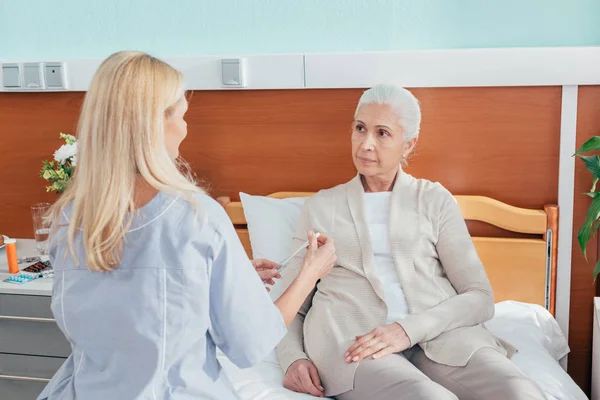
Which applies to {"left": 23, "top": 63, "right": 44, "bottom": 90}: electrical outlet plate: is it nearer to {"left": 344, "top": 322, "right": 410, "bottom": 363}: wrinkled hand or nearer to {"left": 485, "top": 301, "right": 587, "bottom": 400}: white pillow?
{"left": 344, "top": 322, "right": 410, "bottom": 363}: wrinkled hand

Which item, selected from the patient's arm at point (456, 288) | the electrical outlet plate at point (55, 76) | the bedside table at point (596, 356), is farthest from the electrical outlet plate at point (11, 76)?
the bedside table at point (596, 356)

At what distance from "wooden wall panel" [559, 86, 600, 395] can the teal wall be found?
0.73 ft

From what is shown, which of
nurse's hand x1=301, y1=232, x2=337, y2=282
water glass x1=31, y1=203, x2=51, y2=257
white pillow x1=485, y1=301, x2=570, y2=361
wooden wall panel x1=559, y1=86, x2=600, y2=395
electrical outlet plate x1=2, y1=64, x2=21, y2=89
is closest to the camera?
nurse's hand x1=301, y1=232, x2=337, y2=282

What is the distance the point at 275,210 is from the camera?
2.41 metres

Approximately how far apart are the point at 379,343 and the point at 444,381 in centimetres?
19

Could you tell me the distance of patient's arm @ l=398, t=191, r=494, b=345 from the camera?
74.5 inches

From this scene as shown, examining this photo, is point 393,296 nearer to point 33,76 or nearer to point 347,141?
point 347,141

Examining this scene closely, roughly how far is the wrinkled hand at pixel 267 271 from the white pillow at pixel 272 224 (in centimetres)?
46

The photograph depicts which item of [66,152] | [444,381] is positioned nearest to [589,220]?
[444,381]

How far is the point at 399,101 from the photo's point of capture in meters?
2.12

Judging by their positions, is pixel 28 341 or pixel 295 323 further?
pixel 28 341

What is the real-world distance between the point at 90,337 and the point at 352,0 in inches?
61.5

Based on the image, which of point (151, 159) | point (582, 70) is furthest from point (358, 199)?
point (151, 159)

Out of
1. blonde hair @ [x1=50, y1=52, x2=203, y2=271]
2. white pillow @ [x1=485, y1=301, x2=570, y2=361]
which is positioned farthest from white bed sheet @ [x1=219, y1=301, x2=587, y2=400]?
blonde hair @ [x1=50, y1=52, x2=203, y2=271]
